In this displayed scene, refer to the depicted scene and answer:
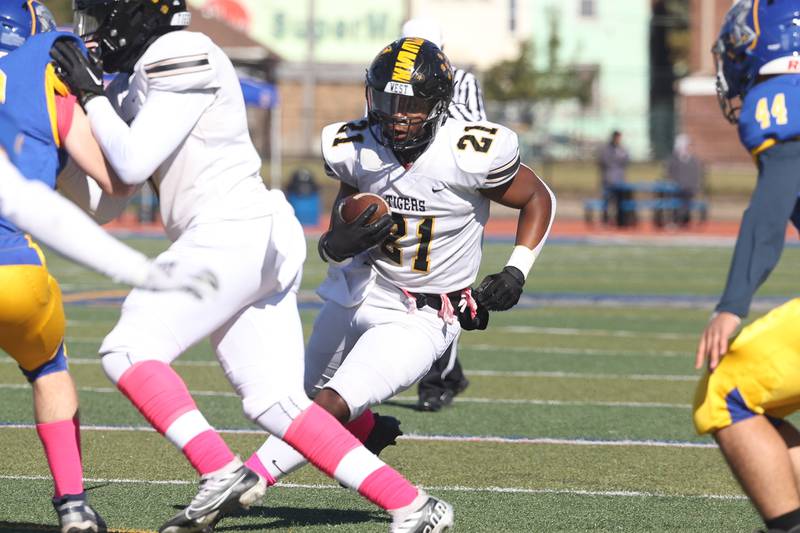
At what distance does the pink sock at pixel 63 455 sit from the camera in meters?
4.43

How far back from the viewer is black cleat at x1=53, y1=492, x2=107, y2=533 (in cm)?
434

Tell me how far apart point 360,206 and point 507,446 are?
2.01 m

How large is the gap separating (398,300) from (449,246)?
266mm

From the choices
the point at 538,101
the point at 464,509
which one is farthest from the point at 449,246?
the point at 538,101

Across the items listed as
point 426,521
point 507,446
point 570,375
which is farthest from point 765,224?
point 570,375

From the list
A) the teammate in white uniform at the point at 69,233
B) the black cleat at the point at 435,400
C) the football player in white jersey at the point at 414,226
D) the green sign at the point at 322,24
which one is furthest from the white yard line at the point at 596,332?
the green sign at the point at 322,24

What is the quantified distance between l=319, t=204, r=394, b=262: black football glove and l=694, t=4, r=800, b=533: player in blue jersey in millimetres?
1334

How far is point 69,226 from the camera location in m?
3.61

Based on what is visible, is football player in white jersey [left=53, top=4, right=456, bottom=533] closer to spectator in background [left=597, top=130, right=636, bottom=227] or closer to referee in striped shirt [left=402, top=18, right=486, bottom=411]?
referee in striped shirt [left=402, top=18, right=486, bottom=411]

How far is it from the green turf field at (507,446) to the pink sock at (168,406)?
2.46ft

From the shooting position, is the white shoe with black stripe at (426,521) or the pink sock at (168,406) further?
the white shoe with black stripe at (426,521)

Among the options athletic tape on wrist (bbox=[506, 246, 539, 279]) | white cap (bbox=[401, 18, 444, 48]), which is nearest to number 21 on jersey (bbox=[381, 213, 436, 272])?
athletic tape on wrist (bbox=[506, 246, 539, 279])

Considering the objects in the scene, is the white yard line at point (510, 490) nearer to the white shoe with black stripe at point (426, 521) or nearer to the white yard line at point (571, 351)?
the white shoe with black stripe at point (426, 521)

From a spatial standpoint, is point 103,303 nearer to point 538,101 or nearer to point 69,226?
point 69,226
